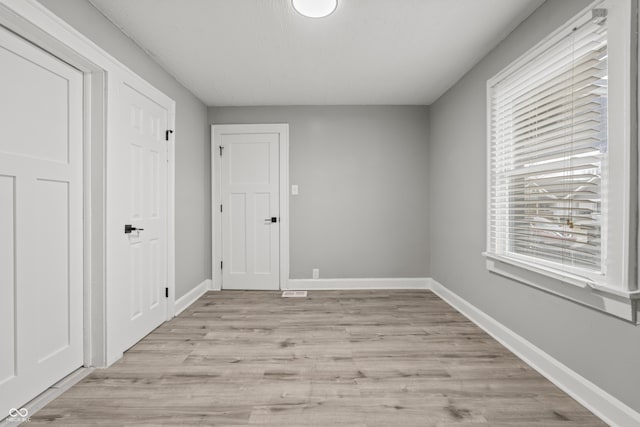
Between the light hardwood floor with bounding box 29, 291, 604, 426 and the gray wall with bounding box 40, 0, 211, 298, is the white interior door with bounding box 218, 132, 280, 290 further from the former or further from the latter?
the light hardwood floor with bounding box 29, 291, 604, 426

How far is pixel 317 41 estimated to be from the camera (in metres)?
2.55

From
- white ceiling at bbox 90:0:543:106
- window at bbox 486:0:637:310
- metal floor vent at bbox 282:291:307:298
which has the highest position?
white ceiling at bbox 90:0:543:106

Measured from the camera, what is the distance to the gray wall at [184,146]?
2127mm

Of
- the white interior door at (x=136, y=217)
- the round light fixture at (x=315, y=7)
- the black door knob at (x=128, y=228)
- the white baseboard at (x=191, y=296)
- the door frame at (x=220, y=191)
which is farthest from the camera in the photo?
the door frame at (x=220, y=191)

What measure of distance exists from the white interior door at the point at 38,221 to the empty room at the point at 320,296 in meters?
0.01

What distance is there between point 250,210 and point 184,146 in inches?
44.8

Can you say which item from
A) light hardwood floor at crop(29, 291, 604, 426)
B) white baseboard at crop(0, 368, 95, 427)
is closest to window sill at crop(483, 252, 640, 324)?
light hardwood floor at crop(29, 291, 604, 426)

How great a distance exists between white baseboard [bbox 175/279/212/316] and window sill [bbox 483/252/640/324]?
117 inches

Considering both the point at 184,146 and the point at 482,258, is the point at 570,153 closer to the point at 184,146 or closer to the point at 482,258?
the point at 482,258

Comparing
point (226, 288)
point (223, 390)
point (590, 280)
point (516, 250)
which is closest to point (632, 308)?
point (590, 280)

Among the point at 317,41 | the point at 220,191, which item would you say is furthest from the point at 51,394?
the point at 317,41

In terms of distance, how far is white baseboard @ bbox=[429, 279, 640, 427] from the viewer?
1.60 meters

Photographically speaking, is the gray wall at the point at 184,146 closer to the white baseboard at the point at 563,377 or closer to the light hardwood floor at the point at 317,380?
the light hardwood floor at the point at 317,380

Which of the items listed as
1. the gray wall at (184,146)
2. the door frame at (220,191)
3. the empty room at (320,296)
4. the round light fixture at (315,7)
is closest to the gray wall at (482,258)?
the empty room at (320,296)
